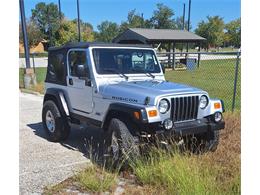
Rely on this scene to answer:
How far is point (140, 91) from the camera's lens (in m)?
4.82

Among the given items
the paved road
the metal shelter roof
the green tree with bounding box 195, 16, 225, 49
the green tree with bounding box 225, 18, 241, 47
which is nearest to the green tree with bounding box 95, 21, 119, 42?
the green tree with bounding box 195, 16, 225, 49

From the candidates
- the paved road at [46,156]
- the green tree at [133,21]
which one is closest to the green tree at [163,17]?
the green tree at [133,21]

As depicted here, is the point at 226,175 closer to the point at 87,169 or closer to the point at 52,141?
the point at 87,169

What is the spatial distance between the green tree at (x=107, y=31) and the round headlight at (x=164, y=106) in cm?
5611

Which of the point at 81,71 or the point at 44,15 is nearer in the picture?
the point at 81,71

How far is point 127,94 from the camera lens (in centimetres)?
488

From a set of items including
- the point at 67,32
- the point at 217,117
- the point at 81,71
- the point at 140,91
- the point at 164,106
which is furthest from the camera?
the point at 67,32

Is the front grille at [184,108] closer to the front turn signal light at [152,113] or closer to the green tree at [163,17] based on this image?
the front turn signal light at [152,113]

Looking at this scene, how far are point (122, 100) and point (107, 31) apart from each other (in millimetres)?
57482

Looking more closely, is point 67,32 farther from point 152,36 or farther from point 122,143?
point 122,143

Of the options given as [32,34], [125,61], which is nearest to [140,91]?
[125,61]

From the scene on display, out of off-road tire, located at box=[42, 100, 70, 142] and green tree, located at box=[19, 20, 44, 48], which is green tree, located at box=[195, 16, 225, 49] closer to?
green tree, located at box=[19, 20, 44, 48]

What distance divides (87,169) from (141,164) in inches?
30.5

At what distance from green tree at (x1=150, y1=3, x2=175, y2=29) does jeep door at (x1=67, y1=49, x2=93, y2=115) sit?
2051 inches
